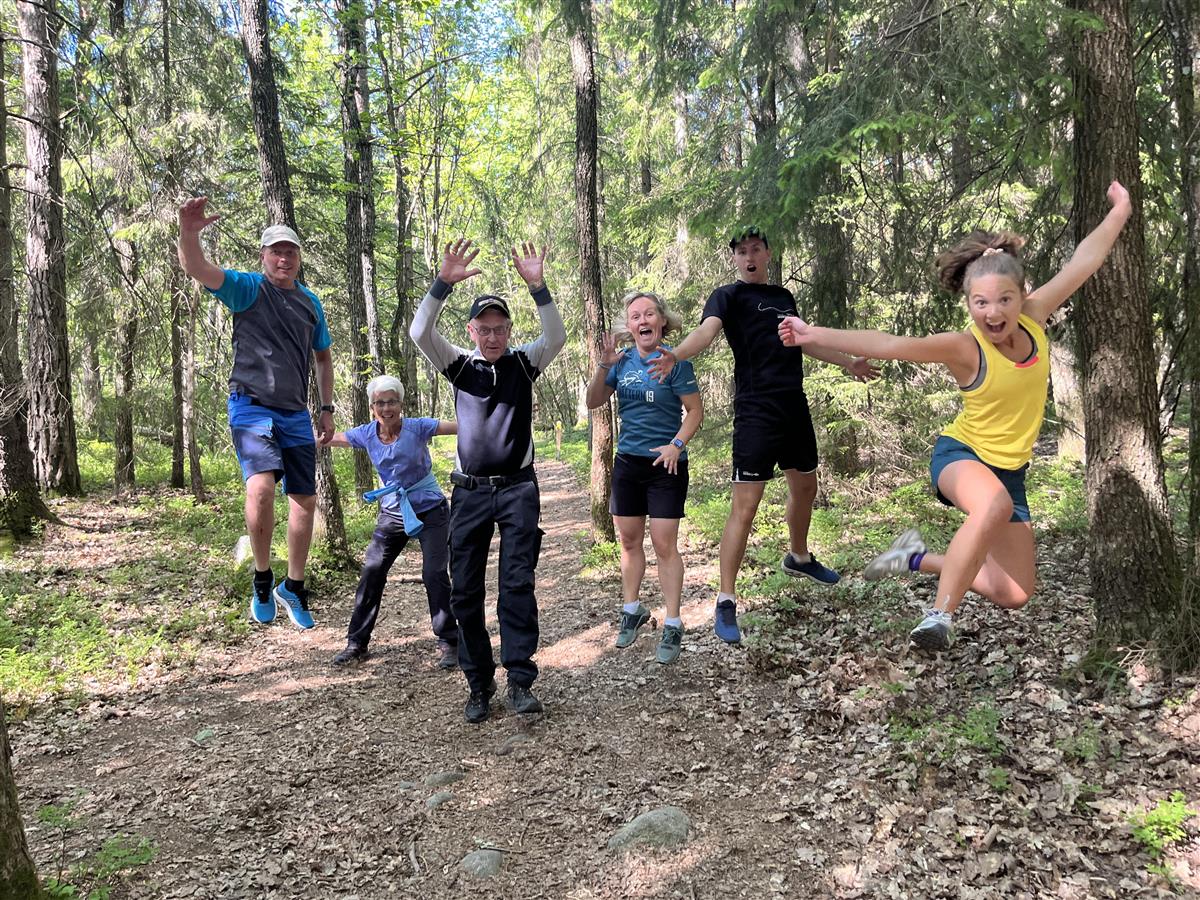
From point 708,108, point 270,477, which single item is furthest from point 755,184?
point 708,108

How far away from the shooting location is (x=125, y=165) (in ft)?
34.5

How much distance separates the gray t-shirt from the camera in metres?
4.56

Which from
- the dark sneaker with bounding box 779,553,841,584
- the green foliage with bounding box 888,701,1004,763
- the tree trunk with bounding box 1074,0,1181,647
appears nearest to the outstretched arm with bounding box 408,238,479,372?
the dark sneaker with bounding box 779,553,841,584

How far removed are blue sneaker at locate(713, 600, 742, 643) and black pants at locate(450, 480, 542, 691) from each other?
1331 mm

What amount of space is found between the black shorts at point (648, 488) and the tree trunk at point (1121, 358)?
260 centimetres

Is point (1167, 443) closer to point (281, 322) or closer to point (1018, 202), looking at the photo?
point (1018, 202)

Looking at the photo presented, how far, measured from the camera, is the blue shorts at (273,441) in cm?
454

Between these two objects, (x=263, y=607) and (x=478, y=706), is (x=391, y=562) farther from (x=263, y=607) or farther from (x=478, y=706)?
(x=478, y=706)

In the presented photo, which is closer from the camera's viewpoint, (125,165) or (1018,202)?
(1018,202)

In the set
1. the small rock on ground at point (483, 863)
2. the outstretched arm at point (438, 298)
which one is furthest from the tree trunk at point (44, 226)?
the small rock on ground at point (483, 863)

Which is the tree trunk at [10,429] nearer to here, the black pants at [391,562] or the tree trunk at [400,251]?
the black pants at [391,562]

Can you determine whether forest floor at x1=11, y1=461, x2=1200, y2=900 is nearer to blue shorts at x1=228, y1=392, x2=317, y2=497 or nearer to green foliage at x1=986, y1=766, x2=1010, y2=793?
green foliage at x1=986, y1=766, x2=1010, y2=793

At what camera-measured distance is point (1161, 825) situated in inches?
122

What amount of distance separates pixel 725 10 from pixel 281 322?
29.4 ft
